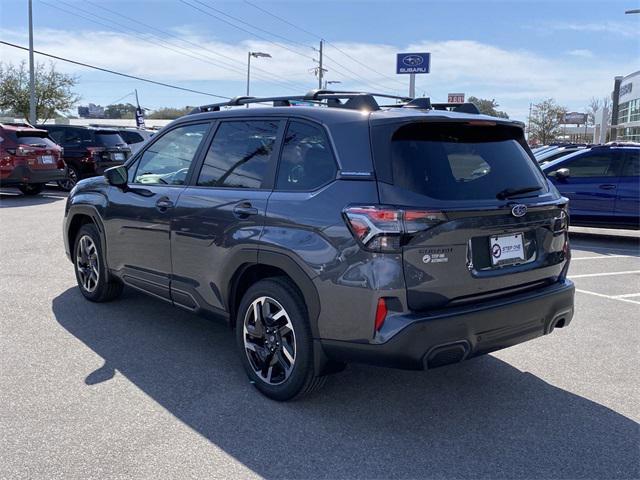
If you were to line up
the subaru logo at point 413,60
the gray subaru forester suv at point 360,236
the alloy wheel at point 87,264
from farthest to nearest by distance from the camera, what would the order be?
the subaru logo at point 413,60 → the alloy wheel at point 87,264 → the gray subaru forester suv at point 360,236

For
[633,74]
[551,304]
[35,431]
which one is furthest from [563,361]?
[633,74]

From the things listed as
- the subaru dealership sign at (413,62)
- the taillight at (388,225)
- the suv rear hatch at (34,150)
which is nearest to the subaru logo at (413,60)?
the subaru dealership sign at (413,62)

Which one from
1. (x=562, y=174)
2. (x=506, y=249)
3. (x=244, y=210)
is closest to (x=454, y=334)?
(x=506, y=249)

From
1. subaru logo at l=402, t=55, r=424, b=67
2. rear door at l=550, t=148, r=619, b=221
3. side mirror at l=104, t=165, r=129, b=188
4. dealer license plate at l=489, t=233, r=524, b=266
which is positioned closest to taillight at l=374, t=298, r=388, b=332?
dealer license plate at l=489, t=233, r=524, b=266

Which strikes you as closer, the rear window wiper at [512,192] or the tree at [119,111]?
the rear window wiper at [512,192]

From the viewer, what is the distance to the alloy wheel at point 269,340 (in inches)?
145

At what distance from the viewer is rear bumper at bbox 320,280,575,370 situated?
10.2ft

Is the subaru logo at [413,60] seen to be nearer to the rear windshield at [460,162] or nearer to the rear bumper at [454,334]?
the rear windshield at [460,162]

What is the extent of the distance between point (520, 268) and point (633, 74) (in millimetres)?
73020

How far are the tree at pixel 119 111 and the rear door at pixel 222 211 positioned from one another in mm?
93910

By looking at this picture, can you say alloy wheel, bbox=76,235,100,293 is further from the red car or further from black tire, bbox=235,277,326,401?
the red car

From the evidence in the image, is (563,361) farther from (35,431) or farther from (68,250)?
(68,250)

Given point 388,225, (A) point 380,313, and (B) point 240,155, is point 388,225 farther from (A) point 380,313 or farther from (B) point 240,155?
(B) point 240,155

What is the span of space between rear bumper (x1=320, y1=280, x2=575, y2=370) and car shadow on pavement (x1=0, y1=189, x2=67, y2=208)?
12434 mm
